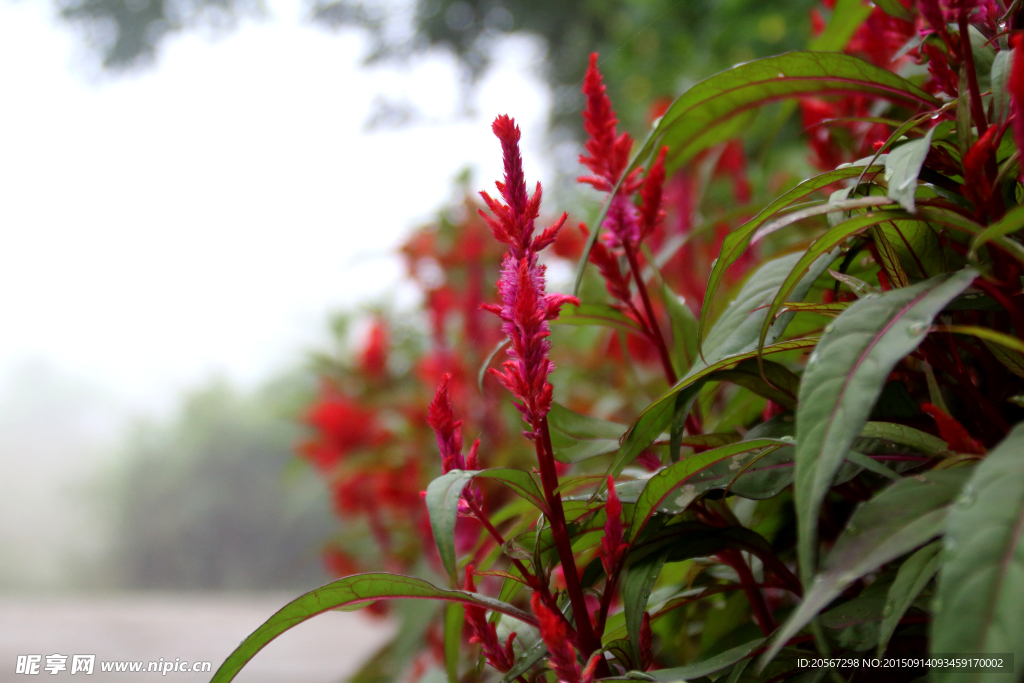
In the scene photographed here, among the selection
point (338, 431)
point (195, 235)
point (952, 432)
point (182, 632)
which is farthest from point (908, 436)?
point (195, 235)

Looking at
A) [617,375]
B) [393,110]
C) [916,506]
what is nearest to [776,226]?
[916,506]

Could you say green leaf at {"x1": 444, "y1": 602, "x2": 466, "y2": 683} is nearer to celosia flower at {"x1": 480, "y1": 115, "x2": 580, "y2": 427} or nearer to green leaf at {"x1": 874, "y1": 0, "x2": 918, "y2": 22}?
celosia flower at {"x1": 480, "y1": 115, "x2": 580, "y2": 427}

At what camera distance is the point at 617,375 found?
1.02 meters

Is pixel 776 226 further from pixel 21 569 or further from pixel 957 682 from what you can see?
pixel 21 569

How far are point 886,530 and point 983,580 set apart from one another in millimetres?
35

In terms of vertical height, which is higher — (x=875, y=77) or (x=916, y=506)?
(x=875, y=77)

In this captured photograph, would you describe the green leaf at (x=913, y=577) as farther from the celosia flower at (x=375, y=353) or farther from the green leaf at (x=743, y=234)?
the celosia flower at (x=375, y=353)

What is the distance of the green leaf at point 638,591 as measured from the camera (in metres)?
0.26

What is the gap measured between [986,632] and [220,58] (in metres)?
2.75

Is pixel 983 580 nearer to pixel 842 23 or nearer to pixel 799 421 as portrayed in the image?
pixel 799 421

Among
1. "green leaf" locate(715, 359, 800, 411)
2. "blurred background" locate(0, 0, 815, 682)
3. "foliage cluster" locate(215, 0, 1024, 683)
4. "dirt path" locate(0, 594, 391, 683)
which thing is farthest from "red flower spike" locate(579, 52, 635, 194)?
"blurred background" locate(0, 0, 815, 682)

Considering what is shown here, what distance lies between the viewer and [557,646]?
22 cm

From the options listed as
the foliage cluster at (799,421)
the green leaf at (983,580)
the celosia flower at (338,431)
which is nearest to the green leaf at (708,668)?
the foliage cluster at (799,421)

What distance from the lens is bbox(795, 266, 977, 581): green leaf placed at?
0.17 meters
